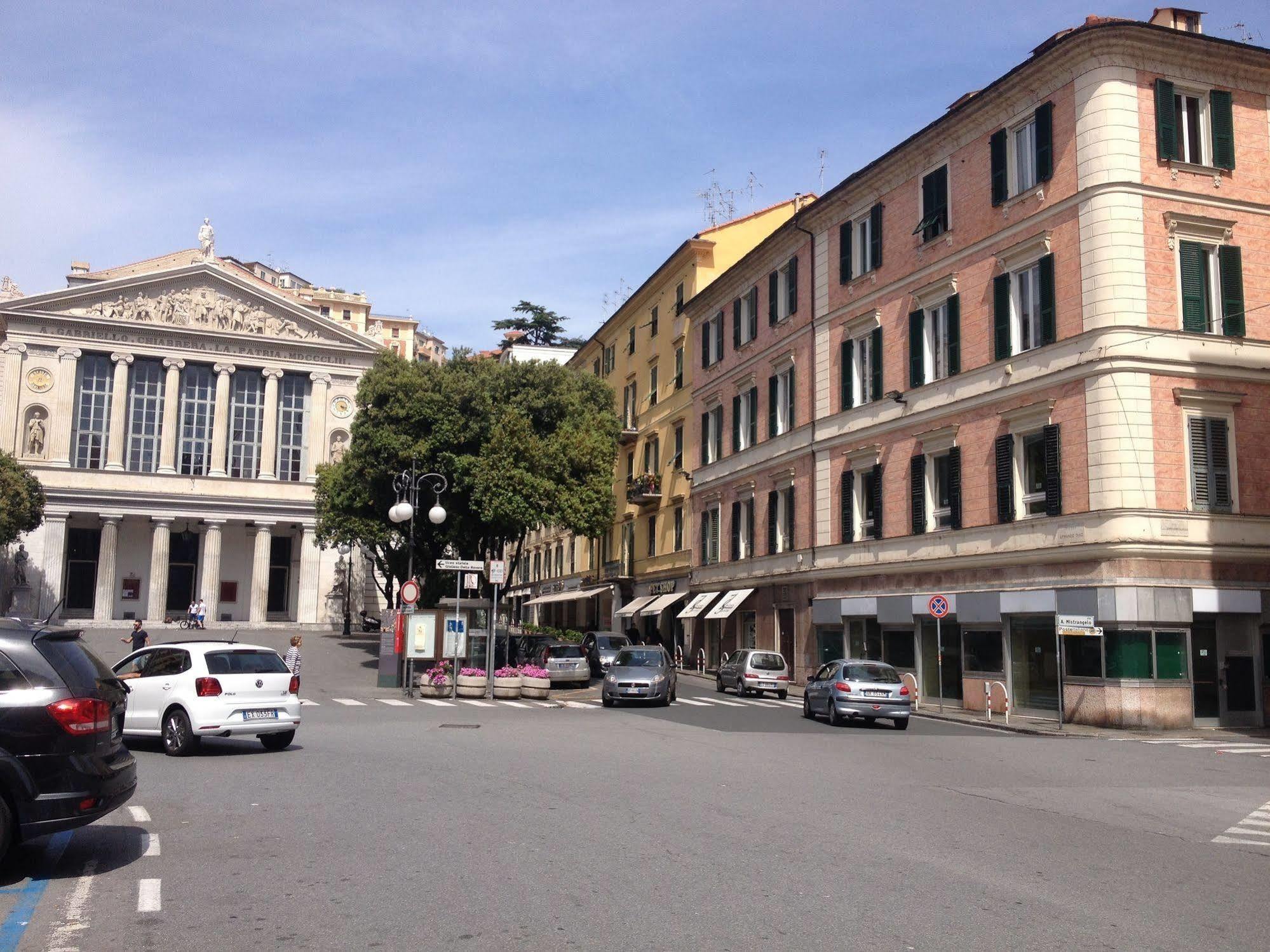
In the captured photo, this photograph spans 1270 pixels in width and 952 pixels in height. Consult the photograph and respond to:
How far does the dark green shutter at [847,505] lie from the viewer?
111ft

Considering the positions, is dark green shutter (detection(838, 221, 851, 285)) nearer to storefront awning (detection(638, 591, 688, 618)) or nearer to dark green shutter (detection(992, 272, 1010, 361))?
dark green shutter (detection(992, 272, 1010, 361))

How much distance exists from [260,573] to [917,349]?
55157 mm

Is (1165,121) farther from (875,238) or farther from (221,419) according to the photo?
(221,419)

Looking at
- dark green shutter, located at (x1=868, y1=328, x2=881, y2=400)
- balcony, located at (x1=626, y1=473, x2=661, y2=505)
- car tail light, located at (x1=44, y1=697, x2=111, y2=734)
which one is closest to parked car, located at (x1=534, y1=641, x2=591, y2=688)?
dark green shutter, located at (x1=868, y1=328, x2=881, y2=400)

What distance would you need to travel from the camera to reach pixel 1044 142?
26.6 metres

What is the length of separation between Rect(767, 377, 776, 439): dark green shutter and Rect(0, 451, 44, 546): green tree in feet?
134

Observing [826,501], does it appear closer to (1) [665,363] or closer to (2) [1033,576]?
(2) [1033,576]

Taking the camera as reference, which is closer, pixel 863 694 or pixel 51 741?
pixel 51 741

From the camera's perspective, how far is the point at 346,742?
17.6 metres

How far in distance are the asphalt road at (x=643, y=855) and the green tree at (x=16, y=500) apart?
48603mm

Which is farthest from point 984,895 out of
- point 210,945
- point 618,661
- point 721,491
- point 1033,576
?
point 721,491

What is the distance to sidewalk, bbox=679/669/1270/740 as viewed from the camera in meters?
22.7

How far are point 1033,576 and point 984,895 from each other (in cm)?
1959

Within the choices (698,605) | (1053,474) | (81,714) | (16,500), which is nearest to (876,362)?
(1053,474)
